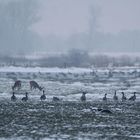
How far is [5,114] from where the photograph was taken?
25.2 m

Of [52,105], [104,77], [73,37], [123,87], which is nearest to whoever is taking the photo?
[52,105]

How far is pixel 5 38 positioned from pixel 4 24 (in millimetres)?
2666

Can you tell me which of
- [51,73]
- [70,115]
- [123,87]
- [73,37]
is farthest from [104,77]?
[73,37]

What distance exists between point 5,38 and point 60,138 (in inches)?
3870

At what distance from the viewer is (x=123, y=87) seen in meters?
42.7

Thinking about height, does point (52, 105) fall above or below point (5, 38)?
below

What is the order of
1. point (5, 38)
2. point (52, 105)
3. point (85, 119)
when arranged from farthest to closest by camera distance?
1. point (5, 38)
2. point (52, 105)
3. point (85, 119)

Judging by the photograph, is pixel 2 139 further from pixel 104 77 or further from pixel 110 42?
pixel 110 42

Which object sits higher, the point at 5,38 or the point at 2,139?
the point at 5,38

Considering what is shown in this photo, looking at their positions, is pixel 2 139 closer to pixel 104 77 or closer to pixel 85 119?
pixel 85 119

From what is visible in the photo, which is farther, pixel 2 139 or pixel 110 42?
pixel 110 42

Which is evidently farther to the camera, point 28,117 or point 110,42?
point 110,42

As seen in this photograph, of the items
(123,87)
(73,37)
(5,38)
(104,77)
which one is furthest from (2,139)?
(73,37)

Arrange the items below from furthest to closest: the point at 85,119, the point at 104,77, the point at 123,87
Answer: the point at 104,77 < the point at 123,87 < the point at 85,119
